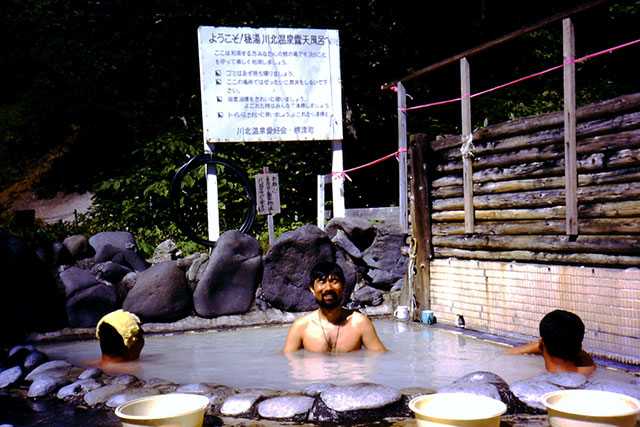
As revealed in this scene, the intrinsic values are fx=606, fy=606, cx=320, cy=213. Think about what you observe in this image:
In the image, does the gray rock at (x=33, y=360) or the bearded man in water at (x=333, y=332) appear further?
the bearded man in water at (x=333, y=332)

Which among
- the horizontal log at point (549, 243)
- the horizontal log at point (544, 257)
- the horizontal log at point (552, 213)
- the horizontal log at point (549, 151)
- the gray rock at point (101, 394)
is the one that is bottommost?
the gray rock at point (101, 394)

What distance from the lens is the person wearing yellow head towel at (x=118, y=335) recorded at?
597 centimetres

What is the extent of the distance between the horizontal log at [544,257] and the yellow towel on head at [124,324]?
3.94m

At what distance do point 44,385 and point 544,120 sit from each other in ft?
17.3

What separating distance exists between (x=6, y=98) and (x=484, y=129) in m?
31.9

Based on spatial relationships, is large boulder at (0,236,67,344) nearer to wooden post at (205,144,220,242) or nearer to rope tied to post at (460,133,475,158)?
wooden post at (205,144,220,242)

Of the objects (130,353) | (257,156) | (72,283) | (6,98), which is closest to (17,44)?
(6,98)

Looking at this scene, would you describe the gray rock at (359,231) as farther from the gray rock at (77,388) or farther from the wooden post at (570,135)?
the gray rock at (77,388)

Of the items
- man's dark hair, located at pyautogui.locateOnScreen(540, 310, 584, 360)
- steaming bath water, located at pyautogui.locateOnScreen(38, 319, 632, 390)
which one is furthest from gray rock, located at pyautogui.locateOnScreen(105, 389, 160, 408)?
man's dark hair, located at pyautogui.locateOnScreen(540, 310, 584, 360)

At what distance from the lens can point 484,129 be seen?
7.04 metres

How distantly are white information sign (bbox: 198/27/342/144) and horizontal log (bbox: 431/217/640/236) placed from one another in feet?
12.0

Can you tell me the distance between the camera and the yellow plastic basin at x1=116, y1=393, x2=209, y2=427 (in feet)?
9.35

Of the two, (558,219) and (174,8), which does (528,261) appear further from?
(174,8)

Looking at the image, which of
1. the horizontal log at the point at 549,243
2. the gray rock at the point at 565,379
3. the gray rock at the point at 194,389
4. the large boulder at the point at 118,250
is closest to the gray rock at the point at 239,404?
the gray rock at the point at 194,389
